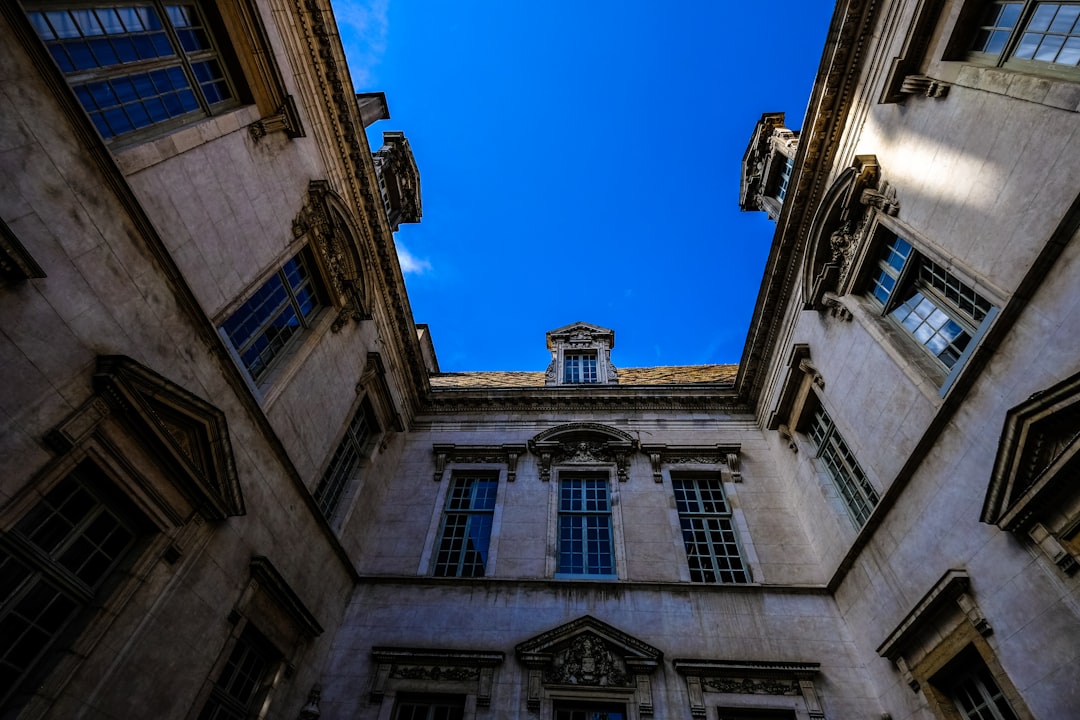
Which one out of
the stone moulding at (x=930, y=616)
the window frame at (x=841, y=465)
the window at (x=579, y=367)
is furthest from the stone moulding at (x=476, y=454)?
the stone moulding at (x=930, y=616)

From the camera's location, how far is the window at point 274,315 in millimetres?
8125

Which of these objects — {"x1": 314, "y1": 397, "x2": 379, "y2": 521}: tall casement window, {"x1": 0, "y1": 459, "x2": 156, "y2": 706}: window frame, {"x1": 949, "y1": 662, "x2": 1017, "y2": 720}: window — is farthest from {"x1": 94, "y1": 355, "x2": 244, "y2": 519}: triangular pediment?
{"x1": 949, "y1": 662, "x2": 1017, "y2": 720}: window

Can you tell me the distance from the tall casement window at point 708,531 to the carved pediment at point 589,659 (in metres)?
2.28

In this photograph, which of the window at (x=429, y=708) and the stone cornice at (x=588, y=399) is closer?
the window at (x=429, y=708)

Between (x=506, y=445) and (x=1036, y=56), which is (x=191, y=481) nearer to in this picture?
(x=506, y=445)

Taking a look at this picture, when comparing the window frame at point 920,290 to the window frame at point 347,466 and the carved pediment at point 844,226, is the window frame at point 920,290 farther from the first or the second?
the window frame at point 347,466

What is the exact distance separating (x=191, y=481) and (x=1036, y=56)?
38.1 ft

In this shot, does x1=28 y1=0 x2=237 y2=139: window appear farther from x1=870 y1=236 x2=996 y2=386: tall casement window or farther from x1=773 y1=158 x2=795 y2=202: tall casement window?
x1=773 y1=158 x2=795 y2=202: tall casement window

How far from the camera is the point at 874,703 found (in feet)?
27.7

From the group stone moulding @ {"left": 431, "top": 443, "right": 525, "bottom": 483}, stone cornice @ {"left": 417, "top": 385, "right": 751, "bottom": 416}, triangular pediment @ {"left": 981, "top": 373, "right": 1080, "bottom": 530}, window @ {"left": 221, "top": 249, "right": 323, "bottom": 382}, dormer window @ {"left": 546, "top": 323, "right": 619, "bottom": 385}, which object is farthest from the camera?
dormer window @ {"left": 546, "top": 323, "right": 619, "bottom": 385}

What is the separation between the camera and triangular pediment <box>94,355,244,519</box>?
5488 millimetres

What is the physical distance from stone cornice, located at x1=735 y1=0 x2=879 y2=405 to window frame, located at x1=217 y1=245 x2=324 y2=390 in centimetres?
992

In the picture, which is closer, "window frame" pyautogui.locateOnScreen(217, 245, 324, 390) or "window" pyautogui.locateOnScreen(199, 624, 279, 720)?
"window" pyautogui.locateOnScreen(199, 624, 279, 720)

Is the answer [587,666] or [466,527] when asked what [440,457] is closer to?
[466,527]
